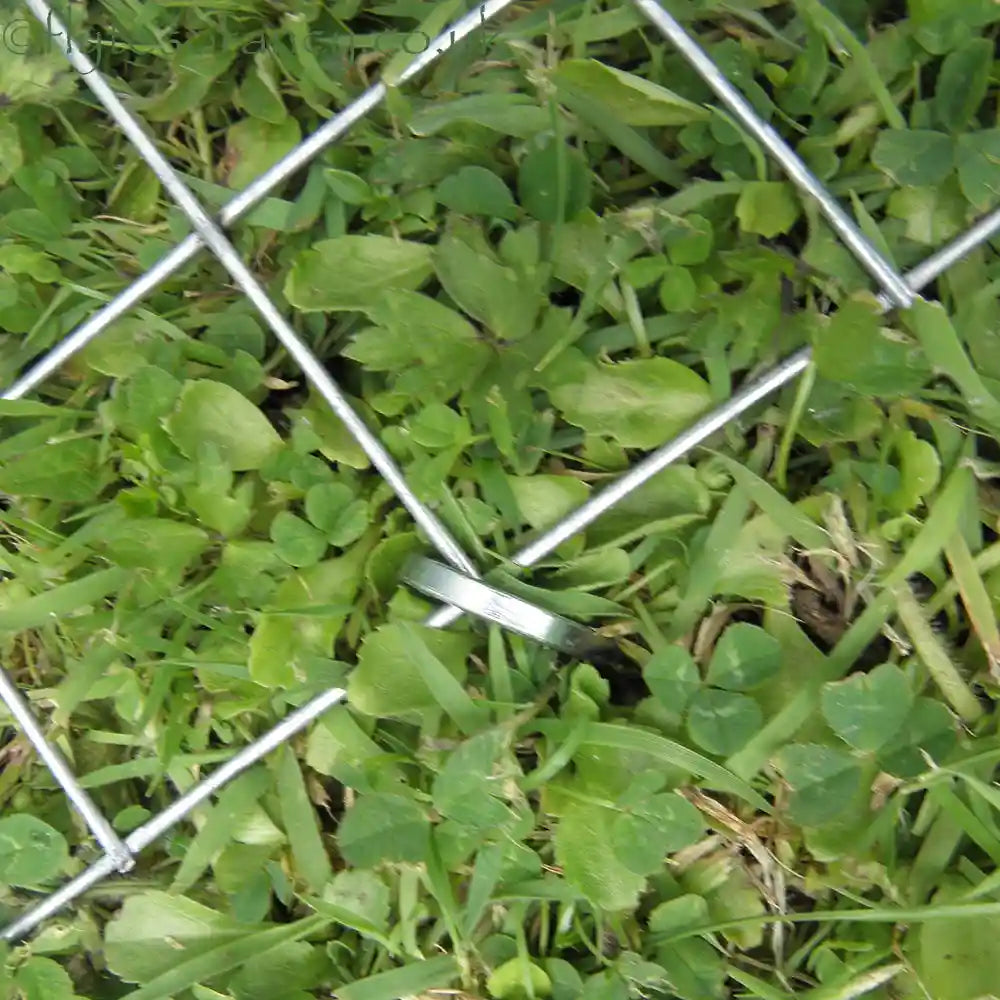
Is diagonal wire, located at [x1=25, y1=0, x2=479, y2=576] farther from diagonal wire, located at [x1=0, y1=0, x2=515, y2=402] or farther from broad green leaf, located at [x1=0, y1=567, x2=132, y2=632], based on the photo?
broad green leaf, located at [x1=0, y1=567, x2=132, y2=632]

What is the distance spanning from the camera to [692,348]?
69cm

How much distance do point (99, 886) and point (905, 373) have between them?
684mm

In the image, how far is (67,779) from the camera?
750 mm

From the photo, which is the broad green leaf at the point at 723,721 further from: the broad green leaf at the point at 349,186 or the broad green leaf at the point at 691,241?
the broad green leaf at the point at 349,186

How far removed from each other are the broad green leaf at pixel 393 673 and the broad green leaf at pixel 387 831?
0.06m

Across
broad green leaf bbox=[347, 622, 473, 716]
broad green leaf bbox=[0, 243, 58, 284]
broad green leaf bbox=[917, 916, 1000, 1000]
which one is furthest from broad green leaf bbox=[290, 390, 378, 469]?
broad green leaf bbox=[917, 916, 1000, 1000]

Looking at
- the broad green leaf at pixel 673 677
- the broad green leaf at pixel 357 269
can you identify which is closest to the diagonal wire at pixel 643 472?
the broad green leaf at pixel 673 677

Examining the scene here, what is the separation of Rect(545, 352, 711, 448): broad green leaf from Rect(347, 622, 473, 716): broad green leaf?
0.18m

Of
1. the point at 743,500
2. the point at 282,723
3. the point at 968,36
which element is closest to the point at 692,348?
the point at 743,500

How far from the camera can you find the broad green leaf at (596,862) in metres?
0.65

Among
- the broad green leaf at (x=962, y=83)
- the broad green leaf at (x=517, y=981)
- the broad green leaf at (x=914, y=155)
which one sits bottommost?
the broad green leaf at (x=517, y=981)

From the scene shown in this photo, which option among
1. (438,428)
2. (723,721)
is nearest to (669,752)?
(723,721)

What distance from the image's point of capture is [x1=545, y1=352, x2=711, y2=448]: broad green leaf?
0.67 m

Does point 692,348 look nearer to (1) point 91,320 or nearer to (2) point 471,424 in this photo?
(2) point 471,424
